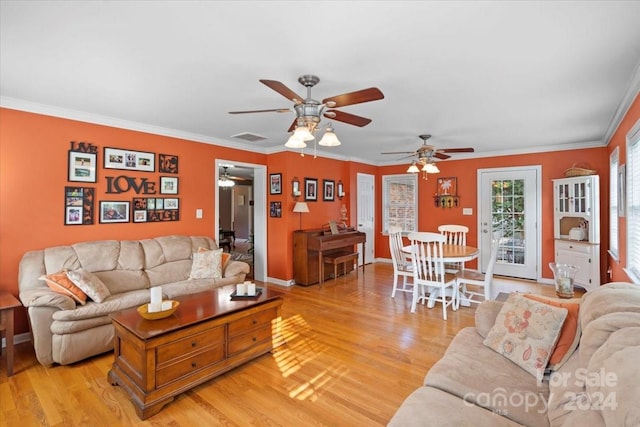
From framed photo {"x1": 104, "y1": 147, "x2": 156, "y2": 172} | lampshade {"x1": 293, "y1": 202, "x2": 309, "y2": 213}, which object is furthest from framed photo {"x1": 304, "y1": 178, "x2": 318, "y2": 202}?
framed photo {"x1": 104, "y1": 147, "x2": 156, "y2": 172}

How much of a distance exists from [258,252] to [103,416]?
365 cm

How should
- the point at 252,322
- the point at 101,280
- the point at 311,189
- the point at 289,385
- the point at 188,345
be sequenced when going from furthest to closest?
the point at 311,189
the point at 101,280
the point at 252,322
the point at 289,385
the point at 188,345

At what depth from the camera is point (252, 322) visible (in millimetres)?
2686

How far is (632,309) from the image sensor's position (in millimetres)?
1383

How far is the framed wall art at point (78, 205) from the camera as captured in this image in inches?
133

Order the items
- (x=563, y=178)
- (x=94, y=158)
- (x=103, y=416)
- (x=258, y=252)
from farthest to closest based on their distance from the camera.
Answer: (x=258, y=252) → (x=563, y=178) → (x=94, y=158) → (x=103, y=416)

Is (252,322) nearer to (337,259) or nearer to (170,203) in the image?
(170,203)

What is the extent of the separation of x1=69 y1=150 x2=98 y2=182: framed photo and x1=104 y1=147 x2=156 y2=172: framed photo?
14 centimetres

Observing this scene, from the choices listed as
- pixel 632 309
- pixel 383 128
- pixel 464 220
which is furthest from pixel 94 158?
pixel 464 220

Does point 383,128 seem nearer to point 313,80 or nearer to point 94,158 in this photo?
point 313,80

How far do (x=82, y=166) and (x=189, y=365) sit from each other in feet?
8.73

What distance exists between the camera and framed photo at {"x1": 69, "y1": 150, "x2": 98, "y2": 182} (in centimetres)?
340

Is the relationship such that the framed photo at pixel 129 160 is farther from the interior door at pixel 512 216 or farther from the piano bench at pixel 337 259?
the interior door at pixel 512 216

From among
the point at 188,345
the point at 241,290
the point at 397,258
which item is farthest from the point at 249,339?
the point at 397,258
